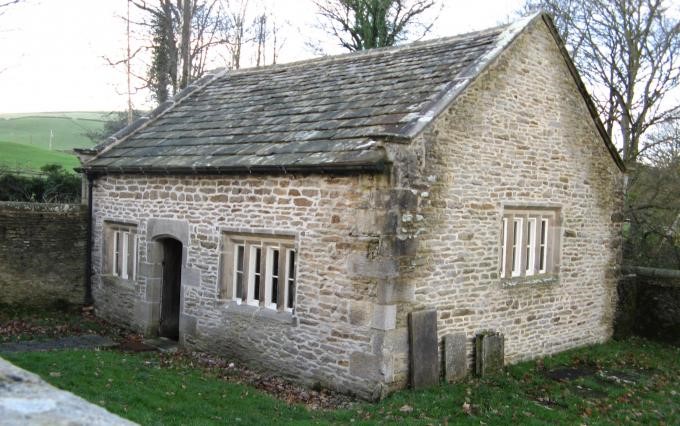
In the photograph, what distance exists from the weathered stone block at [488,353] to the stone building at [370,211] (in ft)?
0.69

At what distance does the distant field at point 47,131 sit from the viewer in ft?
166

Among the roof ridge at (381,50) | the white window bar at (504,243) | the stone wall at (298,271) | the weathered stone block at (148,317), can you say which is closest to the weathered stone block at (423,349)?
the stone wall at (298,271)

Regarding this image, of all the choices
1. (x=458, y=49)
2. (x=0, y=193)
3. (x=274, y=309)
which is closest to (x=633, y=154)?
(x=458, y=49)

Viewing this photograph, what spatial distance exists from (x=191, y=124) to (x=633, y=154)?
15.4 m

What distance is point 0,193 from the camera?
62.0 ft

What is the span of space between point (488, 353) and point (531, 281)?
2013mm

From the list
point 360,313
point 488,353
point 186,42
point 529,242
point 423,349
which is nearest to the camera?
point 360,313

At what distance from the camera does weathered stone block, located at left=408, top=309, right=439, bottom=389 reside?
930cm

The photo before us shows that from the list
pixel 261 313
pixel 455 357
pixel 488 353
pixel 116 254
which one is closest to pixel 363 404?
pixel 455 357

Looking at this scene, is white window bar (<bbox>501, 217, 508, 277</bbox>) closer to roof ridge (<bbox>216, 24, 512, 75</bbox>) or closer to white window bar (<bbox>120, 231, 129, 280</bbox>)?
roof ridge (<bbox>216, 24, 512, 75</bbox>)

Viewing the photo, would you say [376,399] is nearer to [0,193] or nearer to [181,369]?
[181,369]

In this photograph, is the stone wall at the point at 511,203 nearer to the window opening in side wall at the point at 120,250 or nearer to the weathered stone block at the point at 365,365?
the weathered stone block at the point at 365,365

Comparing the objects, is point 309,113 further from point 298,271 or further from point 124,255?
point 124,255

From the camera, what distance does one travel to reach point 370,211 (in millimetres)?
9102
